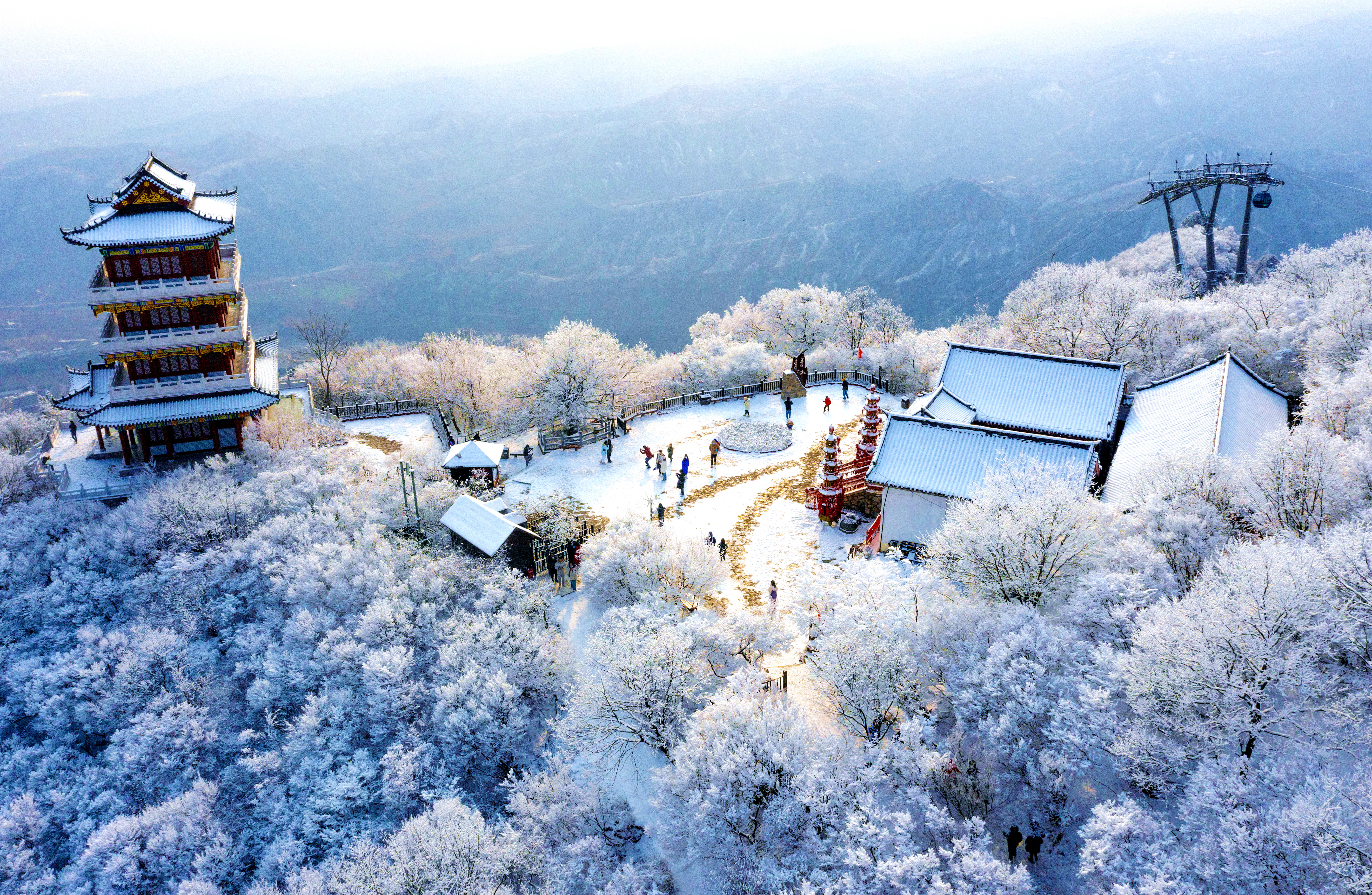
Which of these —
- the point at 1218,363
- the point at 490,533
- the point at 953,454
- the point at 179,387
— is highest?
the point at 1218,363

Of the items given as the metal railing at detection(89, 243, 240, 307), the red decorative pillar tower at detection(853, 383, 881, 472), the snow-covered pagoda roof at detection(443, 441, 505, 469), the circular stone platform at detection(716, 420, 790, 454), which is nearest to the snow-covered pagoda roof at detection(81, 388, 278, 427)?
the metal railing at detection(89, 243, 240, 307)

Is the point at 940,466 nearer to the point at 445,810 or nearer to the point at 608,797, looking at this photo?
A: the point at 608,797

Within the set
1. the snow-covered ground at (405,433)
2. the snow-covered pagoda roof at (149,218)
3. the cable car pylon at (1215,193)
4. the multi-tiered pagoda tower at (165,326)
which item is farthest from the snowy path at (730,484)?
the cable car pylon at (1215,193)

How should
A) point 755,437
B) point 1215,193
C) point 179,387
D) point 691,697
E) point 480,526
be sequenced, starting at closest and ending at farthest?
point 691,697 < point 480,526 < point 179,387 < point 755,437 < point 1215,193

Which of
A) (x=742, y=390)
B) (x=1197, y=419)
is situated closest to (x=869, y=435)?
(x=1197, y=419)

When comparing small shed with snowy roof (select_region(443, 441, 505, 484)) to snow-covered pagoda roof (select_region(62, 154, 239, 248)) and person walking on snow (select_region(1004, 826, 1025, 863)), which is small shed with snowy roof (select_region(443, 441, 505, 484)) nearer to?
snow-covered pagoda roof (select_region(62, 154, 239, 248))

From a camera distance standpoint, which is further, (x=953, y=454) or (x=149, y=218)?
(x=149, y=218)

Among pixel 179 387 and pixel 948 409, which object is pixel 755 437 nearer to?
pixel 948 409

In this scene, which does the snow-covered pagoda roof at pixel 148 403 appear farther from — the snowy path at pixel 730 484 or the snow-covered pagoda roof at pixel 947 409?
the snow-covered pagoda roof at pixel 947 409
